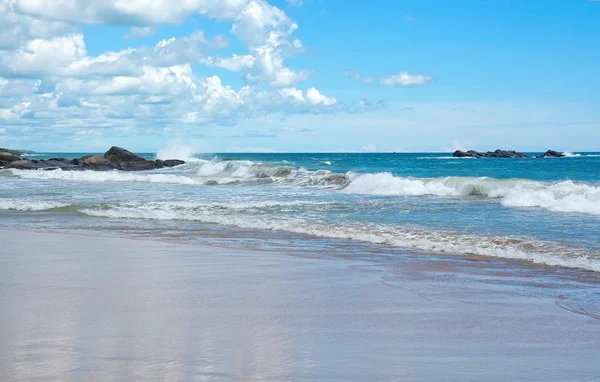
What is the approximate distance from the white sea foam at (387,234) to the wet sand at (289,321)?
1159mm

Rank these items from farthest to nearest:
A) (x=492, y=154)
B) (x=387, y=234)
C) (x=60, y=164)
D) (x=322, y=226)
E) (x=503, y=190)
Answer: (x=492, y=154), (x=60, y=164), (x=503, y=190), (x=322, y=226), (x=387, y=234)

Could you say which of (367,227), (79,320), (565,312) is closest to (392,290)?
(565,312)

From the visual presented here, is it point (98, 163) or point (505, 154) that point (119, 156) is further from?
point (505, 154)

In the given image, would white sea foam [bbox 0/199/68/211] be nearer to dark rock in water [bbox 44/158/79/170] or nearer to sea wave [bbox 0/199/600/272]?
sea wave [bbox 0/199/600/272]

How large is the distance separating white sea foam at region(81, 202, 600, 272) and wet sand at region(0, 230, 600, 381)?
1.16 m

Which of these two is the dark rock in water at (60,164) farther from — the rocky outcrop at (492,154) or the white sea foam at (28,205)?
the rocky outcrop at (492,154)

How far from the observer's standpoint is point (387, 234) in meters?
14.3

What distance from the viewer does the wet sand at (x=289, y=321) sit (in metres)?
4.88

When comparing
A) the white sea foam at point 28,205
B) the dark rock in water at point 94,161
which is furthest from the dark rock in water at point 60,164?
the white sea foam at point 28,205

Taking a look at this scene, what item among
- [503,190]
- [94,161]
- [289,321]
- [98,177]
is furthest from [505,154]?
[289,321]

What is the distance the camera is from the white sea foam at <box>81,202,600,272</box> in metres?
11.2

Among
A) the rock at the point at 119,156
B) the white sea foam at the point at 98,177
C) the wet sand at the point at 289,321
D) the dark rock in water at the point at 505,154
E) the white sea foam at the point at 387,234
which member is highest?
the dark rock in water at the point at 505,154

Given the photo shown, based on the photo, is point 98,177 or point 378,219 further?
point 98,177

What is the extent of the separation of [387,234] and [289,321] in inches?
321
